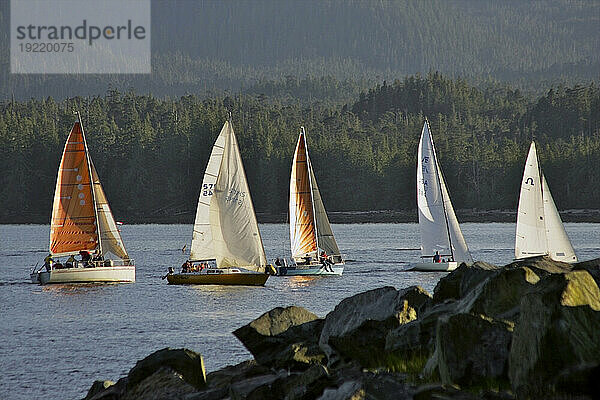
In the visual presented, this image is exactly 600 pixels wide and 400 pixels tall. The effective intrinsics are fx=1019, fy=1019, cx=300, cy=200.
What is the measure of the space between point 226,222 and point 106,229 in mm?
9201

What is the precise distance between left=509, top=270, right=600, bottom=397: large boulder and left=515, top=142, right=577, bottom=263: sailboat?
45.2 m

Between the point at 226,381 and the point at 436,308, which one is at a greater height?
the point at 436,308

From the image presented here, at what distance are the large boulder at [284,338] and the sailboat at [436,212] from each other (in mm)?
40787

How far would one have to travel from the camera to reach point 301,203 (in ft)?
203

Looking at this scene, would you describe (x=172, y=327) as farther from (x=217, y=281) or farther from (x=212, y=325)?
(x=217, y=281)

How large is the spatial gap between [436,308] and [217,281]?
121 ft

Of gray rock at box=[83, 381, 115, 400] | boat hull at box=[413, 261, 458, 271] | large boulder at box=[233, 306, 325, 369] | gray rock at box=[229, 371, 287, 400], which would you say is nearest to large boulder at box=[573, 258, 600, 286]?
large boulder at box=[233, 306, 325, 369]

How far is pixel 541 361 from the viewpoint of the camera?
1275 cm

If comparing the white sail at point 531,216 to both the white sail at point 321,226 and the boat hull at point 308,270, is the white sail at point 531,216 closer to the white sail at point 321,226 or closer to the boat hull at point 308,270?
the boat hull at point 308,270

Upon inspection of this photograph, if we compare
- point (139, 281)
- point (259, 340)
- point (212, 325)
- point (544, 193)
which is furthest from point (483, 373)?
point (139, 281)

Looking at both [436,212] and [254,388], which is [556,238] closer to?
[436,212]

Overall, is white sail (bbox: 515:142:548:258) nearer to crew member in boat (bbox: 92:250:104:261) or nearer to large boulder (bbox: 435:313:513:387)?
crew member in boat (bbox: 92:250:104:261)

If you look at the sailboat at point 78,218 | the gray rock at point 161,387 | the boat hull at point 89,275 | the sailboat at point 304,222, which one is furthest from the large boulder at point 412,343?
the sailboat at point 304,222

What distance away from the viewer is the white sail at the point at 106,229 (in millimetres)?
58812
